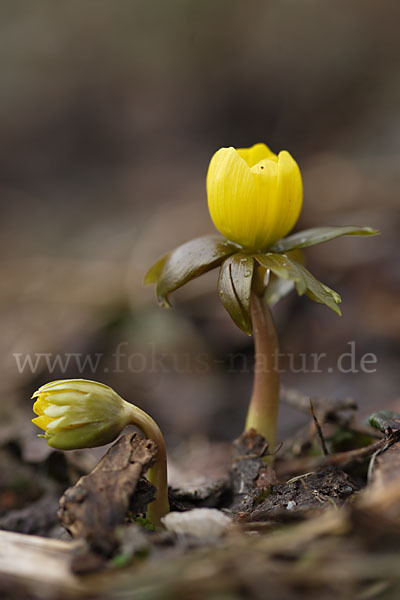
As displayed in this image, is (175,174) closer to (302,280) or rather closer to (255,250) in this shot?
(255,250)

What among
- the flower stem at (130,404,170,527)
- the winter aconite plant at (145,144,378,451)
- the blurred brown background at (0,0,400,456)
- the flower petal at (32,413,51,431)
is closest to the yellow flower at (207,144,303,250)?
the winter aconite plant at (145,144,378,451)

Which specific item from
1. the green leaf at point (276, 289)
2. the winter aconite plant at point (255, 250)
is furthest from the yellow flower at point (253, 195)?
the green leaf at point (276, 289)

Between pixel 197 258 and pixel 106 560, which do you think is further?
pixel 197 258

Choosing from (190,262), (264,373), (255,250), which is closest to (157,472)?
(264,373)

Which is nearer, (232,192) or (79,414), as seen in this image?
(79,414)

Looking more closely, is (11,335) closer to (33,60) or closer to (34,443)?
(34,443)

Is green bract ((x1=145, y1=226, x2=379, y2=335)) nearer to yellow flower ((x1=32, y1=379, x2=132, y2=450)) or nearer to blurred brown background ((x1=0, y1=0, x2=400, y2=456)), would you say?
yellow flower ((x1=32, y1=379, x2=132, y2=450))

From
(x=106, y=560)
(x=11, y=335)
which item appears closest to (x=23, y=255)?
(x=11, y=335)
